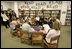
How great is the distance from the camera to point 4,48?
3.09 metres

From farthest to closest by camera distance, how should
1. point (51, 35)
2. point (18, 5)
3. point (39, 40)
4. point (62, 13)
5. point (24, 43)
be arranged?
point (18, 5), point (62, 13), point (24, 43), point (39, 40), point (51, 35)

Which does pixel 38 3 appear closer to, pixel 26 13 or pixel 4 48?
pixel 26 13

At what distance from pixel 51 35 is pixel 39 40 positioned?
68 centimetres

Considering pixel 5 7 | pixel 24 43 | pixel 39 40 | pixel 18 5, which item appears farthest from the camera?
pixel 5 7

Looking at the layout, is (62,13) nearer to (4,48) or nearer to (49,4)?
(49,4)

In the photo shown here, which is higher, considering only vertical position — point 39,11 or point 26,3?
point 26,3

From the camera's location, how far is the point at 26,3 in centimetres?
695

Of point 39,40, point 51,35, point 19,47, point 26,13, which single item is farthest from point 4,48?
point 26,13

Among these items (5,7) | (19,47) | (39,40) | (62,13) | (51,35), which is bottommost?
(19,47)

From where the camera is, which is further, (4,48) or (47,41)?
(4,48)

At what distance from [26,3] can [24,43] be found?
4.35 meters

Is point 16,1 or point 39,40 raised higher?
point 16,1

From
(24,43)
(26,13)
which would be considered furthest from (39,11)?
(24,43)

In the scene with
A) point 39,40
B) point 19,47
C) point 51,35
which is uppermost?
point 51,35
